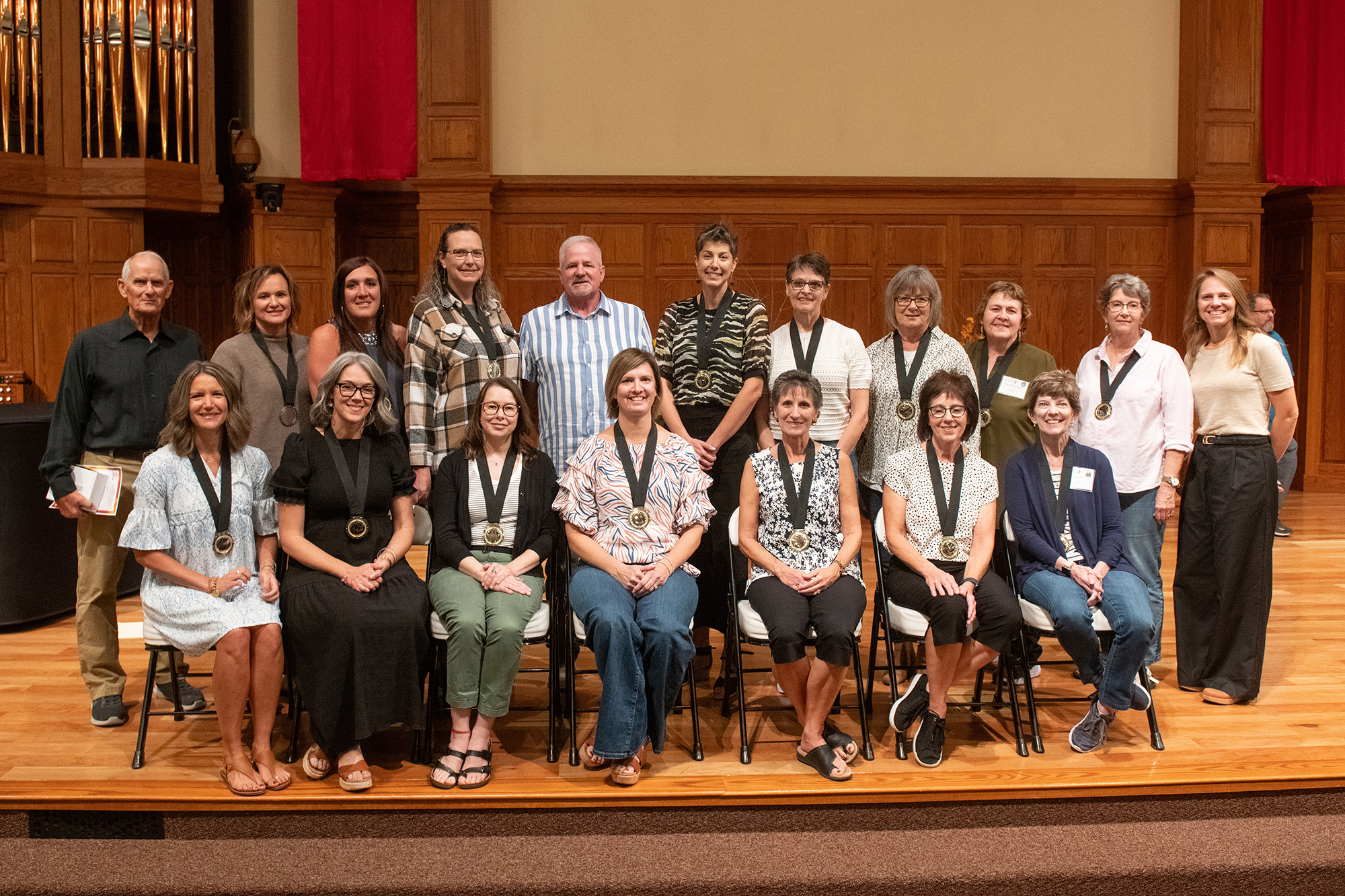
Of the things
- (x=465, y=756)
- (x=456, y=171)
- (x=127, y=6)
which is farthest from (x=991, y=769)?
(x=127, y=6)

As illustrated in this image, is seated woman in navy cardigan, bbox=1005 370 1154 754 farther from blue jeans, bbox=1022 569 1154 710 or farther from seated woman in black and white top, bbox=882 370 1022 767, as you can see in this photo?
seated woman in black and white top, bbox=882 370 1022 767

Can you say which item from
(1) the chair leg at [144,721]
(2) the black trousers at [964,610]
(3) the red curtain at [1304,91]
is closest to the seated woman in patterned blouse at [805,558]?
(2) the black trousers at [964,610]

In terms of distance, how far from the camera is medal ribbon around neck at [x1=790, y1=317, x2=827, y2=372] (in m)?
3.58

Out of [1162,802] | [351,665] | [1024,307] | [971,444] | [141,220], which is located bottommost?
[1162,802]

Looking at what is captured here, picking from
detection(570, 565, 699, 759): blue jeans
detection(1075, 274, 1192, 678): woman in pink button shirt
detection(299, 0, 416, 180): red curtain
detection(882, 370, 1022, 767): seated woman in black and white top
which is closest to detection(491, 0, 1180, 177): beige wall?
detection(299, 0, 416, 180): red curtain

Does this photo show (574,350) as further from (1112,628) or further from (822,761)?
(1112,628)

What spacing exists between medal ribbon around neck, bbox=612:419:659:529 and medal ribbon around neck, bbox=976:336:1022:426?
1197mm

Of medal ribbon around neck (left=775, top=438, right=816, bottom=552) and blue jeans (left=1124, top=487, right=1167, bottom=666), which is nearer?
medal ribbon around neck (left=775, top=438, right=816, bottom=552)

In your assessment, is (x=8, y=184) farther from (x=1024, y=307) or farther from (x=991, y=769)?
(x=991, y=769)

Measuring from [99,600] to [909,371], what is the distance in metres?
2.71

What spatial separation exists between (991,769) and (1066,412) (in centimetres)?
108

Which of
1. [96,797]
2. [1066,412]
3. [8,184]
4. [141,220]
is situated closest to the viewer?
[96,797]

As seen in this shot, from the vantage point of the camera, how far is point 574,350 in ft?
11.4

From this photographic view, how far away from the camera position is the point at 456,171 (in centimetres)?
723
